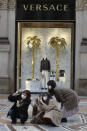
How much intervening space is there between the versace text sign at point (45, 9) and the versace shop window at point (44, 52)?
2.09 ft

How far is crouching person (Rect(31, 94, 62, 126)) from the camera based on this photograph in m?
9.12

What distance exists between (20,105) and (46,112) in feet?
2.49

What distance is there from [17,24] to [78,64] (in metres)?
3.95

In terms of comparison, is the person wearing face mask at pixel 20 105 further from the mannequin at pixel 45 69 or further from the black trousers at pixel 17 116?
the mannequin at pixel 45 69

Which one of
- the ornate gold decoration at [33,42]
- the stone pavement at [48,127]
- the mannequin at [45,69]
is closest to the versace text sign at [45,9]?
the ornate gold decoration at [33,42]

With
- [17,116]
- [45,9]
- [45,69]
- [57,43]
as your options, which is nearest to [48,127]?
[17,116]

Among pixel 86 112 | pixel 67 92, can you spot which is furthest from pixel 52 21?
pixel 67 92

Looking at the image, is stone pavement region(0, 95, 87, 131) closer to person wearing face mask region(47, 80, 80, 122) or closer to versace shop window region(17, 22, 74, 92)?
person wearing face mask region(47, 80, 80, 122)

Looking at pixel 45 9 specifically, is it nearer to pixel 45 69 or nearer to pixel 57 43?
pixel 57 43

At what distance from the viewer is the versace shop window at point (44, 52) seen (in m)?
18.3

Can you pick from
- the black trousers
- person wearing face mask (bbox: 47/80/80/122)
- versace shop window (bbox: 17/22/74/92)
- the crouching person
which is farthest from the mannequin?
the black trousers

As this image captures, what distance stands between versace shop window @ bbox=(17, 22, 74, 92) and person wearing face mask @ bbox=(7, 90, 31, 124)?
883 centimetres

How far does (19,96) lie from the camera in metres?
9.25

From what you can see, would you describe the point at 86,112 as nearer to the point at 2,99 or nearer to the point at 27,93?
the point at 27,93
